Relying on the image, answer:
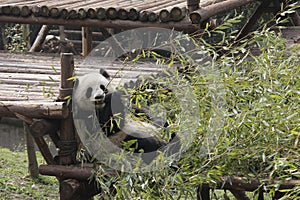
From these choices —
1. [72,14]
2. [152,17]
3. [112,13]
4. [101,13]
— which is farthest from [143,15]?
[72,14]

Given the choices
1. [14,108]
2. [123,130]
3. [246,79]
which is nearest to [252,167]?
[246,79]

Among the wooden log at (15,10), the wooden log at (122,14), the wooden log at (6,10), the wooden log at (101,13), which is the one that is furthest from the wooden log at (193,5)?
the wooden log at (6,10)

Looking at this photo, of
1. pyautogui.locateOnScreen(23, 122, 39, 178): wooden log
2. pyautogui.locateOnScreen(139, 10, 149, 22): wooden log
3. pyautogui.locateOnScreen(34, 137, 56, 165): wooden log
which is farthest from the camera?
pyautogui.locateOnScreen(23, 122, 39, 178): wooden log

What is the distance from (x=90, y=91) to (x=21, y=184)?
4039mm

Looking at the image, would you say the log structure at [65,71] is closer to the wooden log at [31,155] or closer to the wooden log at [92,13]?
the wooden log at [92,13]

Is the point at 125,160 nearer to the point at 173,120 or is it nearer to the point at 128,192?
the point at 128,192

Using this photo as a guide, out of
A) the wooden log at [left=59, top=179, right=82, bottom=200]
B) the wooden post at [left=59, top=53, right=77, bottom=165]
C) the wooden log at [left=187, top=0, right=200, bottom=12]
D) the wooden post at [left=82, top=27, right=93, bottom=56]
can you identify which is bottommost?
Answer: the wooden post at [left=82, top=27, right=93, bottom=56]

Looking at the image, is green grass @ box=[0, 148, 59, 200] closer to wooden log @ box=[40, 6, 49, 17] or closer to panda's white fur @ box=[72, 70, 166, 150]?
wooden log @ box=[40, 6, 49, 17]

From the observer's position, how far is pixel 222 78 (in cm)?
372

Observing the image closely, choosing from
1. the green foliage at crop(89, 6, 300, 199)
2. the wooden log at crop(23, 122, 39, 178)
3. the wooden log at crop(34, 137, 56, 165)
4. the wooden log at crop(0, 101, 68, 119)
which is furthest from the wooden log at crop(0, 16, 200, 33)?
the wooden log at crop(23, 122, 39, 178)

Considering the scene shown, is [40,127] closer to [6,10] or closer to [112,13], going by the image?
[112,13]

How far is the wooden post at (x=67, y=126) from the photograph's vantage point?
156 inches

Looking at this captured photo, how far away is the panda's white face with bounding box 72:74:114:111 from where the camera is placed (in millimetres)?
3932

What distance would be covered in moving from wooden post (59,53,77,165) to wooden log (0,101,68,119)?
9 centimetres
